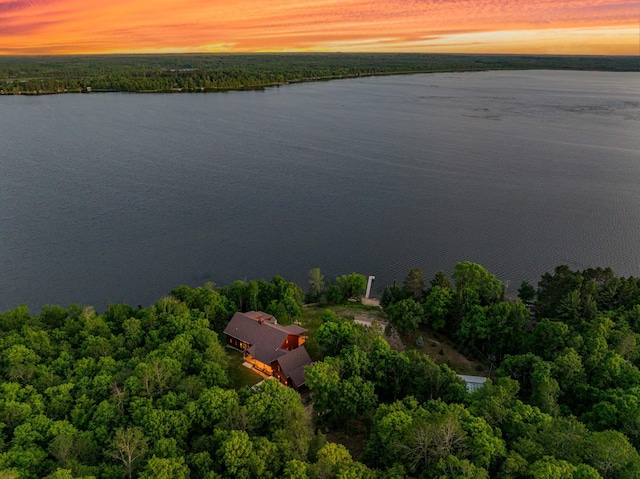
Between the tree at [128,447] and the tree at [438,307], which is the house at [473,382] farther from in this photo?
the tree at [128,447]

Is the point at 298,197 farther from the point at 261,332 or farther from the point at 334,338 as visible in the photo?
the point at 334,338

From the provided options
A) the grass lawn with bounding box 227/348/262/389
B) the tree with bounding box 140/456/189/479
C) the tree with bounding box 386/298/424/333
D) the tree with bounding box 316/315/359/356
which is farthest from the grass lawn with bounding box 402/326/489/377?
the tree with bounding box 140/456/189/479

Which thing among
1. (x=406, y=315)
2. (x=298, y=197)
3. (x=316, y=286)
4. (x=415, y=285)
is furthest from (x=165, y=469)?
(x=298, y=197)

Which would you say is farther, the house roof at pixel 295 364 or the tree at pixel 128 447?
the house roof at pixel 295 364

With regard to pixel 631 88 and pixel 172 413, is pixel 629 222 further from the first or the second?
pixel 631 88

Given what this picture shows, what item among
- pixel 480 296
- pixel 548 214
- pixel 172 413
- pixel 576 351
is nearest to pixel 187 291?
pixel 172 413

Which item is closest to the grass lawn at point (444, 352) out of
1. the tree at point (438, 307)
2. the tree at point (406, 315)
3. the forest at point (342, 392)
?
the forest at point (342, 392)

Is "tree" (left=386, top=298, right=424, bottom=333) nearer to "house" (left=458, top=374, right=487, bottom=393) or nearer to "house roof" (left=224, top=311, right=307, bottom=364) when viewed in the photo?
"house" (left=458, top=374, right=487, bottom=393)

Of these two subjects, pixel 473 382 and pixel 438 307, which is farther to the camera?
pixel 438 307
